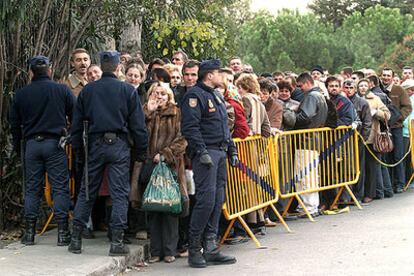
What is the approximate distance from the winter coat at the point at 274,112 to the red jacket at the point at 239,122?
1.46 meters

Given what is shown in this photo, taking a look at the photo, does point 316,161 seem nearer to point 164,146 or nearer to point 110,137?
point 164,146

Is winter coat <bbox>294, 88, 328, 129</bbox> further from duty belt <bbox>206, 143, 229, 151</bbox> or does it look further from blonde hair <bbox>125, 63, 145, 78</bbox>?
duty belt <bbox>206, 143, 229, 151</bbox>

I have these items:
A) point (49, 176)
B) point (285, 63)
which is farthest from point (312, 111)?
point (285, 63)

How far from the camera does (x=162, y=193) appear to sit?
27.3 ft

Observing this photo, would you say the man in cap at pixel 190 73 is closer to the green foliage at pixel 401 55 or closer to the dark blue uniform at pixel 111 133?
the dark blue uniform at pixel 111 133

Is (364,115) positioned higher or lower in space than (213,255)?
higher

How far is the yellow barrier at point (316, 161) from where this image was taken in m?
11.0

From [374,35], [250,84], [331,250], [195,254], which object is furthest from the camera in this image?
[374,35]

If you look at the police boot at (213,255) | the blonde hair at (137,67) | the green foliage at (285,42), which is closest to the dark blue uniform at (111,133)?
the police boot at (213,255)

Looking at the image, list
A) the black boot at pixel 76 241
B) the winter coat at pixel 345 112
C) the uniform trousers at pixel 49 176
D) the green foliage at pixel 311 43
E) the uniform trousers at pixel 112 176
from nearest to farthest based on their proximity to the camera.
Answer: the uniform trousers at pixel 112 176 < the black boot at pixel 76 241 < the uniform trousers at pixel 49 176 < the winter coat at pixel 345 112 < the green foliage at pixel 311 43

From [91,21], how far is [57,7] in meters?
0.55

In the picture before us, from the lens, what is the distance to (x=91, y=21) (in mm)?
10828

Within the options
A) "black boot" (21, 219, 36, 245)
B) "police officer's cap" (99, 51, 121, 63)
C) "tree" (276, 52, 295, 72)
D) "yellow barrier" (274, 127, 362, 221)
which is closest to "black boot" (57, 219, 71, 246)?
"black boot" (21, 219, 36, 245)

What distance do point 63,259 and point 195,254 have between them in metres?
1.37
